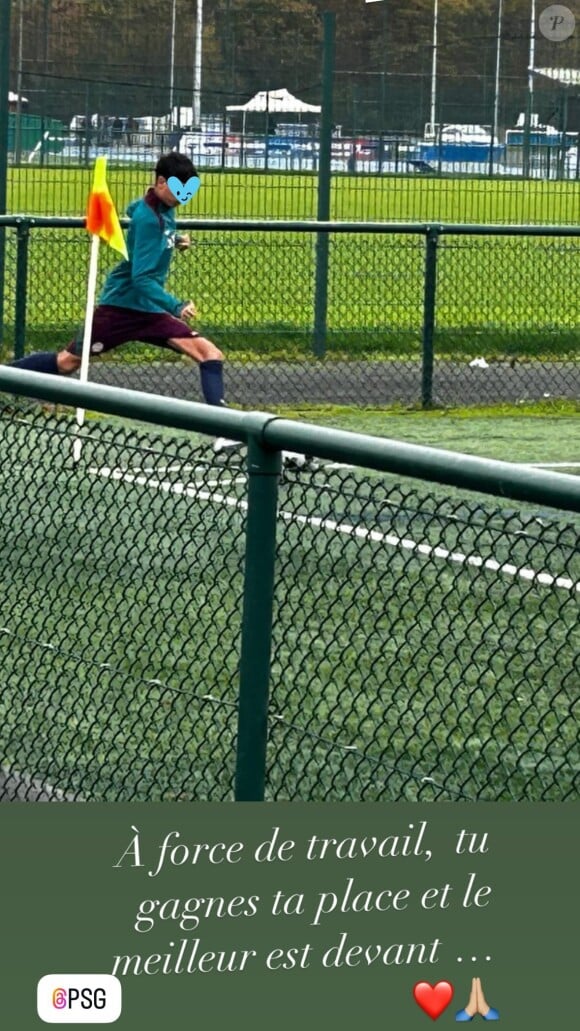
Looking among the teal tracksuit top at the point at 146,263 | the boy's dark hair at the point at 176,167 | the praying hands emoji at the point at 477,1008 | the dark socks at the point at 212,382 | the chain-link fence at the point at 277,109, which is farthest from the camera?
the chain-link fence at the point at 277,109

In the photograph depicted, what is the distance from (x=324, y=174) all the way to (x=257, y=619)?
37.9ft

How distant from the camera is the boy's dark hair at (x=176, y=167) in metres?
11.5

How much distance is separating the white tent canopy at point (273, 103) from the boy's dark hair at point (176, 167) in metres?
6.27

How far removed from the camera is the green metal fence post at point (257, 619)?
15.0ft

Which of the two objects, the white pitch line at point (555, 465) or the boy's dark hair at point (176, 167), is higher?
the boy's dark hair at point (176, 167)

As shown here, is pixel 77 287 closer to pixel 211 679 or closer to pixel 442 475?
pixel 211 679

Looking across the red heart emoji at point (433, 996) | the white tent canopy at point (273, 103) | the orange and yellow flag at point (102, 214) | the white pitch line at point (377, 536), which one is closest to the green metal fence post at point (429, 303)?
the orange and yellow flag at point (102, 214)

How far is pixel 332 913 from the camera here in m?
4.21

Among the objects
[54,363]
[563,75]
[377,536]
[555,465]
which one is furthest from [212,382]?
[563,75]

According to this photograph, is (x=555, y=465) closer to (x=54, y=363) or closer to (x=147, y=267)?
(x=147, y=267)

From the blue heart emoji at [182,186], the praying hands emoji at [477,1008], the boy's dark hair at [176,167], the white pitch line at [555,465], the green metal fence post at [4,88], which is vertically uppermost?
the green metal fence post at [4,88]

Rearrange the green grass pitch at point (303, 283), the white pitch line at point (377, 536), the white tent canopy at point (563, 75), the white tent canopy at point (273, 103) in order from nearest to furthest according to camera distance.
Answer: the white pitch line at point (377, 536), the green grass pitch at point (303, 283), the white tent canopy at point (273, 103), the white tent canopy at point (563, 75)

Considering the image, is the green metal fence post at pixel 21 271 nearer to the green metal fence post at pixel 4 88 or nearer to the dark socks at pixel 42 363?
the green metal fence post at pixel 4 88

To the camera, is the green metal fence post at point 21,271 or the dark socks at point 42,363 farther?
the green metal fence post at point 21,271
